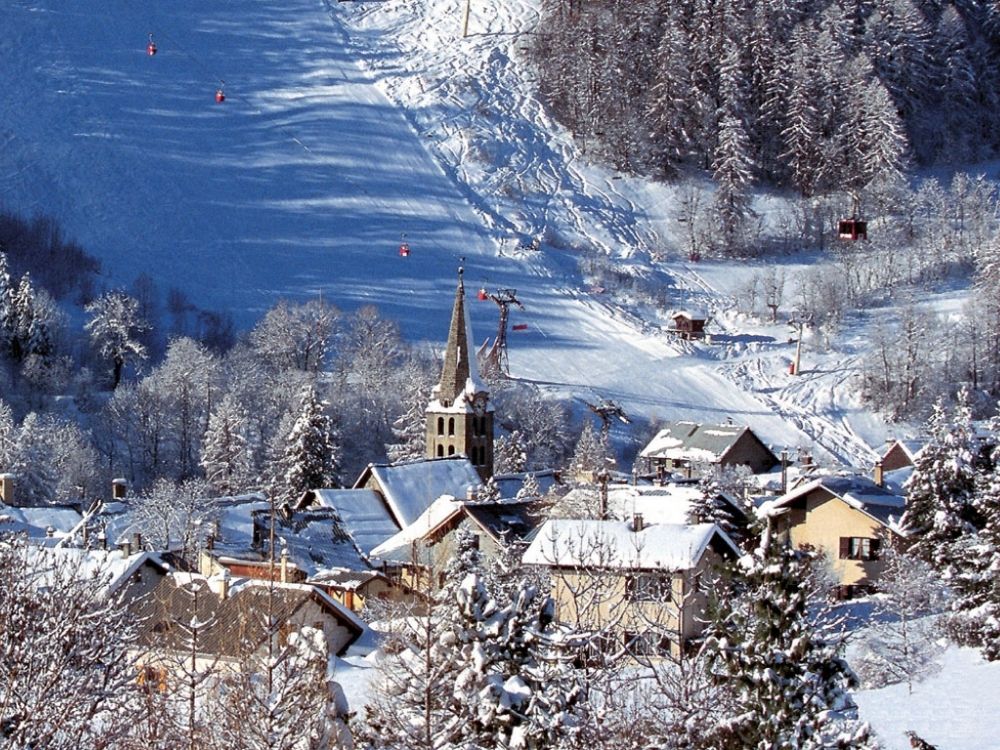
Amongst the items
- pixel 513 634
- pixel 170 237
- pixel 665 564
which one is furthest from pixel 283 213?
pixel 513 634

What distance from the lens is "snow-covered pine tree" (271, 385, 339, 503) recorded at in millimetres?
65875

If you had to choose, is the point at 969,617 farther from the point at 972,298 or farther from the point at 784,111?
the point at 784,111

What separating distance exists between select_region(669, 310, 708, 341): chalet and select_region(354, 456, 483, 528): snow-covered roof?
3596cm

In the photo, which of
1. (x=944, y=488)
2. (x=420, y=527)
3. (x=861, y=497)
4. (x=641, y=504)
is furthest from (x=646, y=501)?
(x=944, y=488)

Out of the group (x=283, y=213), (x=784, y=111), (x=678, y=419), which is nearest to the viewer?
(x=678, y=419)

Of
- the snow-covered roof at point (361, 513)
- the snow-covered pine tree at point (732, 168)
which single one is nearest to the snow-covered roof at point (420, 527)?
the snow-covered roof at point (361, 513)

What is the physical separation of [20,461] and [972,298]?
177ft

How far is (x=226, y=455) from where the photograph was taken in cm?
7350

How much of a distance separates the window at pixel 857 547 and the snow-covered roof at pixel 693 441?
2767 centimetres

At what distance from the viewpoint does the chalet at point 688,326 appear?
311 ft

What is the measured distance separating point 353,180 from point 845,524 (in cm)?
7120

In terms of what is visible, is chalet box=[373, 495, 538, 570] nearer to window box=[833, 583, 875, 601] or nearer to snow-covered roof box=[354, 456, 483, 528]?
snow-covered roof box=[354, 456, 483, 528]

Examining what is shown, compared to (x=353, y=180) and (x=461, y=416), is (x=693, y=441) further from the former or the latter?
(x=353, y=180)

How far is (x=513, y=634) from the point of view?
54.6ft
